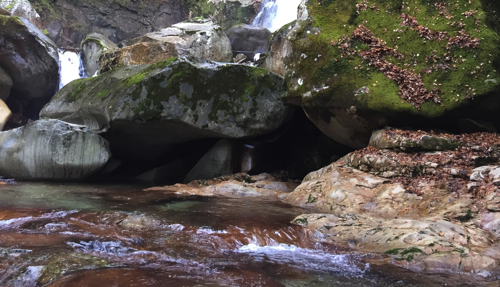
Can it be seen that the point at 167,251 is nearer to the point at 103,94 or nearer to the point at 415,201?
the point at 415,201

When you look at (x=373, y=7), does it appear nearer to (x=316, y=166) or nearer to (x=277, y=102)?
(x=277, y=102)

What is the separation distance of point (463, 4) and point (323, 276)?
6.83 m

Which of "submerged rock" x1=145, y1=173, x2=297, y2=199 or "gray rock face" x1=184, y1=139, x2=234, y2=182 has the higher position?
"gray rock face" x1=184, y1=139, x2=234, y2=182

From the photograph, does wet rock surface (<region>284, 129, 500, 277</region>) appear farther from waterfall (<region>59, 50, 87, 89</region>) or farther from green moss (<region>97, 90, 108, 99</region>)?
waterfall (<region>59, 50, 87, 89</region>)

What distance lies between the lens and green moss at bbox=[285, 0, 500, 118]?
6457mm

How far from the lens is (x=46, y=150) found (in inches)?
353

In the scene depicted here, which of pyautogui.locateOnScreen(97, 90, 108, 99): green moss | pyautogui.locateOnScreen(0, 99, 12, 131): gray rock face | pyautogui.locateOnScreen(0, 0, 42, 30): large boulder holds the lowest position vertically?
pyautogui.locateOnScreen(0, 99, 12, 131): gray rock face

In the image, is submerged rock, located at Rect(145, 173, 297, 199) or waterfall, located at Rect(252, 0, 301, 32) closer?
submerged rock, located at Rect(145, 173, 297, 199)

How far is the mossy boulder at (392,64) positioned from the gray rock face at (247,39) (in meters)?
10.2

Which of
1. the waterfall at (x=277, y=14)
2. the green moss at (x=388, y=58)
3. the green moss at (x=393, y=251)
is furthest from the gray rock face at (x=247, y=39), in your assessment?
the green moss at (x=393, y=251)

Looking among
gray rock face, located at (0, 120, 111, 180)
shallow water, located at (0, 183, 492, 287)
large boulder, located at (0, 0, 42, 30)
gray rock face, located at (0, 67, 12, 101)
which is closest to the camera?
shallow water, located at (0, 183, 492, 287)

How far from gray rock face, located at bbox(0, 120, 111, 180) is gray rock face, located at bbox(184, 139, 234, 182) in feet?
10.2

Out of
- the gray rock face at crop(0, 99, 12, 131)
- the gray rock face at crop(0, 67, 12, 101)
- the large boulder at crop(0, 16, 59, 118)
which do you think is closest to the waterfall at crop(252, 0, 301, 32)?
the large boulder at crop(0, 16, 59, 118)

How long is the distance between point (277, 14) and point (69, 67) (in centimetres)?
1453
